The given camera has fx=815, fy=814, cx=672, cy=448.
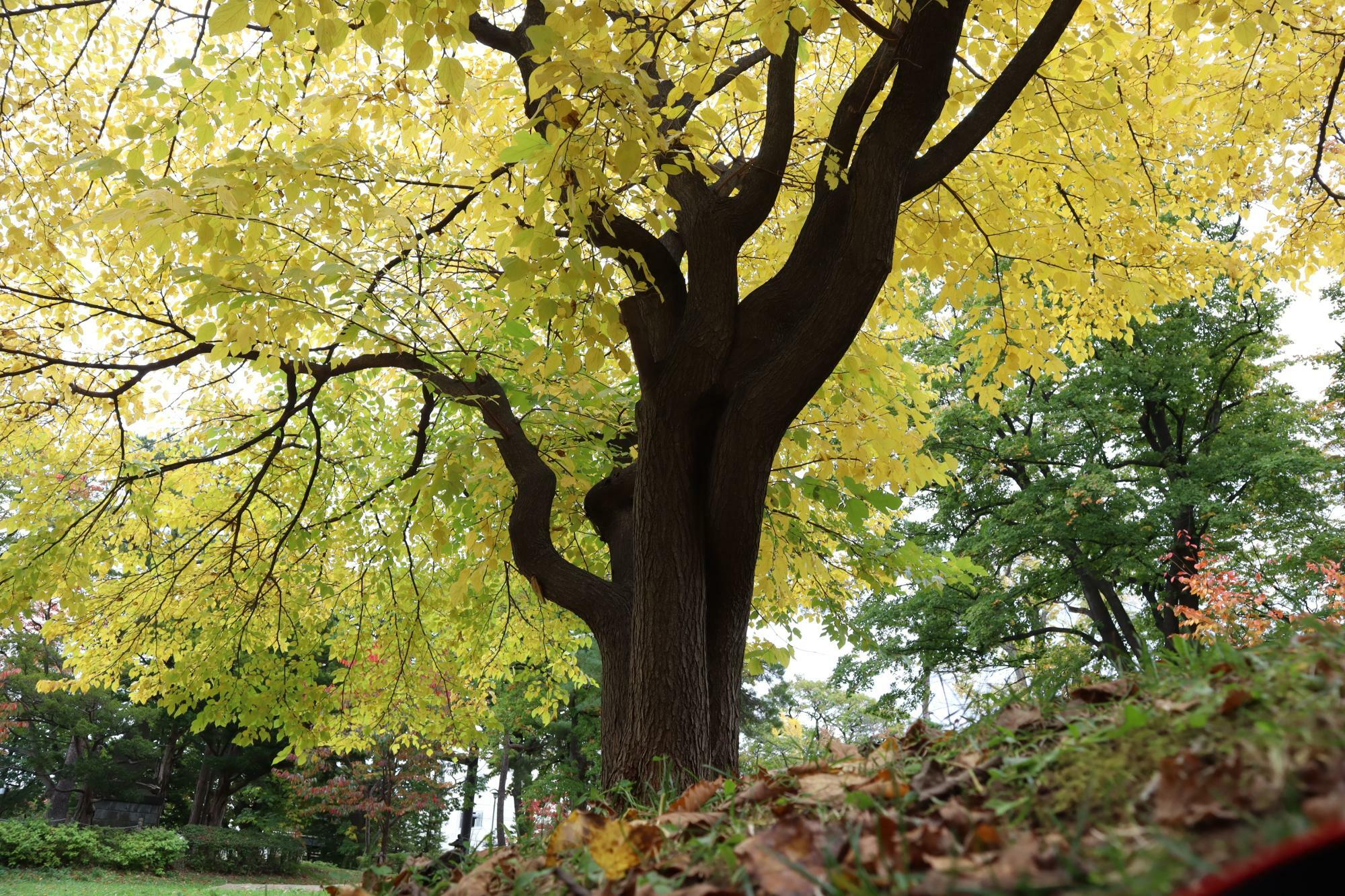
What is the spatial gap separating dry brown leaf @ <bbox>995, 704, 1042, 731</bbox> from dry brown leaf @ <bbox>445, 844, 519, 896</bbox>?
111cm

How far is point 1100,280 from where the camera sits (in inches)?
195

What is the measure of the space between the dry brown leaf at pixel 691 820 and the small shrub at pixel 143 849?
22429 mm

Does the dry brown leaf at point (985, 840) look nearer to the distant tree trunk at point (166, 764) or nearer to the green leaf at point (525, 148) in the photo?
the green leaf at point (525, 148)

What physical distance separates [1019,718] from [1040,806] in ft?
1.99

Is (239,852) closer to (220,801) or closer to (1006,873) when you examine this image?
(220,801)

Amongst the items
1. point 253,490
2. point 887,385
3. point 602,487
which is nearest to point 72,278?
point 253,490

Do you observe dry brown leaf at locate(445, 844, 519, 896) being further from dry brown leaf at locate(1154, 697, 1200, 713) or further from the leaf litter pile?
dry brown leaf at locate(1154, 697, 1200, 713)

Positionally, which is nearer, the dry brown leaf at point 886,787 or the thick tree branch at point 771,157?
the dry brown leaf at point 886,787

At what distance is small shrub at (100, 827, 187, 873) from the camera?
18516 mm

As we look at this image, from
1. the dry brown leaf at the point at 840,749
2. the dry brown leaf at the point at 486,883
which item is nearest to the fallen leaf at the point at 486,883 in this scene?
the dry brown leaf at the point at 486,883

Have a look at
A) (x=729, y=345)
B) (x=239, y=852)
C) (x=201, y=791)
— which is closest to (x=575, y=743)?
(x=239, y=852)

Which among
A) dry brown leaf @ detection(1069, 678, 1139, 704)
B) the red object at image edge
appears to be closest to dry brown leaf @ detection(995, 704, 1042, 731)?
dry brown leaf @ detection(1069, 678, 1139, 704)

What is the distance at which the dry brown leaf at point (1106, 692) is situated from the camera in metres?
1.77

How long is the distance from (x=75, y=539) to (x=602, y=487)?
4172mm
